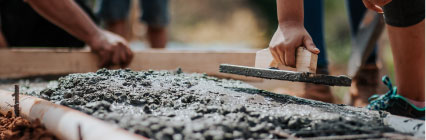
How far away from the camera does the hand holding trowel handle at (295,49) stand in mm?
1407

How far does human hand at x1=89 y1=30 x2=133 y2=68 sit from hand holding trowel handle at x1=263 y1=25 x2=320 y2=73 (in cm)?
122

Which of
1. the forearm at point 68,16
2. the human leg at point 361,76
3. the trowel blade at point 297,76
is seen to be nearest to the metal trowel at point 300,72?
the trowel blade at point 297,76

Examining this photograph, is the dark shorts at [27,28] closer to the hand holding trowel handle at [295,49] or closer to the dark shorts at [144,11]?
the dark shorts at [144,11]

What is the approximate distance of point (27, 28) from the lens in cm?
341

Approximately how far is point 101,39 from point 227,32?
399 inches

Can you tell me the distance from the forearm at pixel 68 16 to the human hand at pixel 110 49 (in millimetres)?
36

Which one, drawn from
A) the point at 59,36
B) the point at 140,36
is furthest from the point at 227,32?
the point at 59,36

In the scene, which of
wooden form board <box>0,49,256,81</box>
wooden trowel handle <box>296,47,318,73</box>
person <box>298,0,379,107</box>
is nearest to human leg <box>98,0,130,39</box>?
wooden form board <box>0,49,256,81</box>

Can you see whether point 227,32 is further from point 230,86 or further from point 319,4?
point 230,86

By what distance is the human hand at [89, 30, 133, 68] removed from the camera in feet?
8.07

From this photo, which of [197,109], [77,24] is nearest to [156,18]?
[77,24]

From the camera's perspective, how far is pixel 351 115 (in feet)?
3.92

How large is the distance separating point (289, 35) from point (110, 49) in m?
1.33

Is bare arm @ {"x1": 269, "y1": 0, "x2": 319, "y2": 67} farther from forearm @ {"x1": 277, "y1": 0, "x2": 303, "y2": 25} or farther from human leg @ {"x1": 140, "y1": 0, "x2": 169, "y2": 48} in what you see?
human leg @ {"x1": 140, "y1": 0, "x2": 169, "y2": 48}
